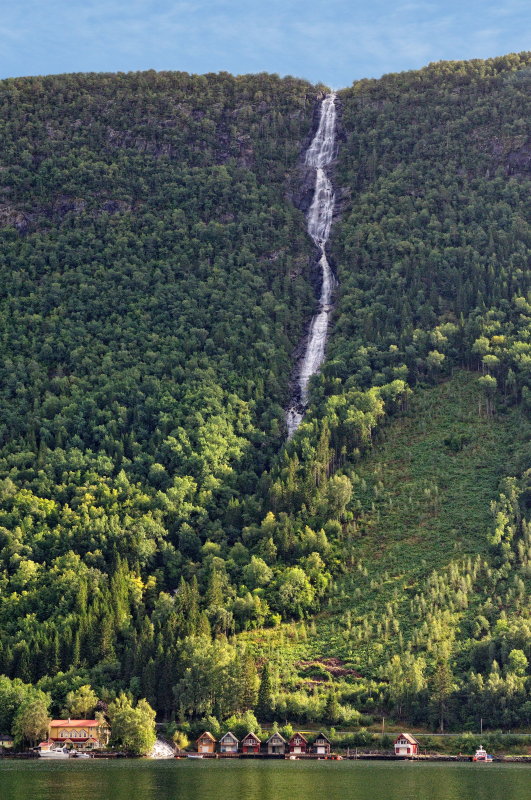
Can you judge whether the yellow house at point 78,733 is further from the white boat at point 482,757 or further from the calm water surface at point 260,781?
the white boat at point 482,757

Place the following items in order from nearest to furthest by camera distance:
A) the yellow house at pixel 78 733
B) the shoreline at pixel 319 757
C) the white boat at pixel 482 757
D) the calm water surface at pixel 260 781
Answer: the calm water surface at pixel 260 781, the white boat at pixel 482 757, the shoreline at pixel 319 757, the yellow house at pixel 78 733

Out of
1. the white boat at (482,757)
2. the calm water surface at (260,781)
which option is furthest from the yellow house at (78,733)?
the white boat at (482,757)

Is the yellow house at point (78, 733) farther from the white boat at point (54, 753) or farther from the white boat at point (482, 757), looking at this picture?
the white boat at point (482, 757)

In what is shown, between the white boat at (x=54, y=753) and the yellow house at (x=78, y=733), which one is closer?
the white boat at (x=54, y=753)

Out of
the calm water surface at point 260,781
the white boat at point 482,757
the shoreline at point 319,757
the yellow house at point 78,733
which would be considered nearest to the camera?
the calm water surface at point 260,781

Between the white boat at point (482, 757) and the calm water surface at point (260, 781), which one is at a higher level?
the white boat at point (482, 757)

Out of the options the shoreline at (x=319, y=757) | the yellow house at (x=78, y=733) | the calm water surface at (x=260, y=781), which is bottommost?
the calm water surface at (x=260, y=781)

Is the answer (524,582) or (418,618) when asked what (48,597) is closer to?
(418,618)

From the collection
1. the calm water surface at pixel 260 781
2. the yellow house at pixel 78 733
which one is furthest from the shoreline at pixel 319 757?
the calm water surface at pixel 260 781
